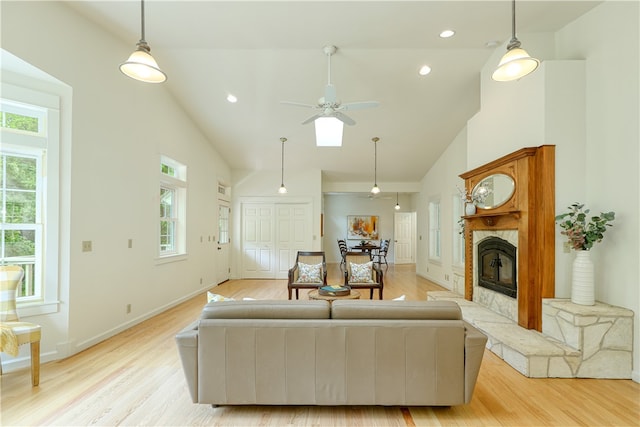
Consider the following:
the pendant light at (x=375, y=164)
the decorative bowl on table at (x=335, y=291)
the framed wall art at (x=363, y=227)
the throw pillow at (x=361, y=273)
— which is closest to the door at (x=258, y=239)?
the pendant light at (x=375, y=164)

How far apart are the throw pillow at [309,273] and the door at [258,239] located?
9.32ft

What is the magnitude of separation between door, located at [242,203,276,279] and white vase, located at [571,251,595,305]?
6204mm

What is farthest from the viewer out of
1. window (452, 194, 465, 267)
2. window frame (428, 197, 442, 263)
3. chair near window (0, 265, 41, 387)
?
window frame (428, 197, 442, 263)

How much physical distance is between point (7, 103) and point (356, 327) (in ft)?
12.4

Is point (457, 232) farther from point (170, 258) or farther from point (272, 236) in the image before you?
point (170, 258)

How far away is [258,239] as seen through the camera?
7.89m

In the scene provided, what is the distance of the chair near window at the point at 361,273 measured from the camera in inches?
200

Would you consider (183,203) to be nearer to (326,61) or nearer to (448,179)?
(326,61)

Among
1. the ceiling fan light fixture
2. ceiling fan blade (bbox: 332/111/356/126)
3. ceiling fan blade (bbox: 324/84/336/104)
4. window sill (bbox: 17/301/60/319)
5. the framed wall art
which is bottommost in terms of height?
window sill (bbox: 17/301/60/319)

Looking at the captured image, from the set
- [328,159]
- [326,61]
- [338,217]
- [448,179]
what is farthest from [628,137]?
[338,217]

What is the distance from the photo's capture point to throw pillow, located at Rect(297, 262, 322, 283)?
5059mm

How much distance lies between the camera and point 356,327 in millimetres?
2051

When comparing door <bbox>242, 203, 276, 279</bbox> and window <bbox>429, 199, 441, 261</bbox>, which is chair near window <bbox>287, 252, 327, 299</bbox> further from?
window <bbox>429, 199, 441, 261</bbox>

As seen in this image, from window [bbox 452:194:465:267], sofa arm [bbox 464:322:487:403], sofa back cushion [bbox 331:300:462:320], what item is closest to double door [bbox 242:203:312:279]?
window [bbox 452:194:465:267]
